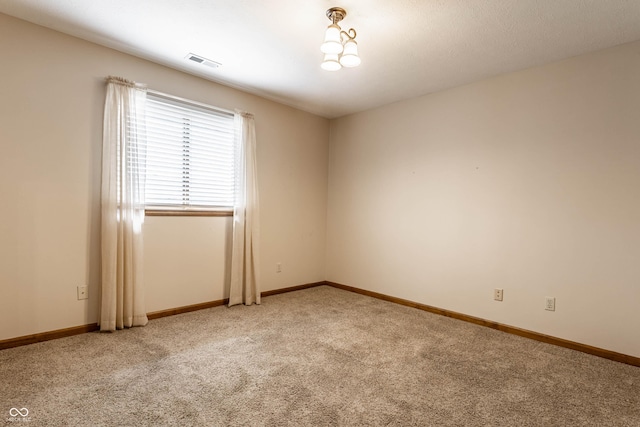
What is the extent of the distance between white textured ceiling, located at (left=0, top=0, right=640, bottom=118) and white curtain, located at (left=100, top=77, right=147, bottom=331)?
518 millimetres

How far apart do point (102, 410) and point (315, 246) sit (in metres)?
3.23

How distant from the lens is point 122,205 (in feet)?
9.25

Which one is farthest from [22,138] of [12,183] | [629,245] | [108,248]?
[629,245]

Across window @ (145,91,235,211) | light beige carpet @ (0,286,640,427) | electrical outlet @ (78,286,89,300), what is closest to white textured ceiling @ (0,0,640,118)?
window @ (145,91,235,211)

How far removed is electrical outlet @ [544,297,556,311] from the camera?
2.81 m

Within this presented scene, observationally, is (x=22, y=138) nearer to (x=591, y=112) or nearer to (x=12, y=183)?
(x=12, y=183)

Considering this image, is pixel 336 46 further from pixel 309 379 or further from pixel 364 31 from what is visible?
pixel 309 379

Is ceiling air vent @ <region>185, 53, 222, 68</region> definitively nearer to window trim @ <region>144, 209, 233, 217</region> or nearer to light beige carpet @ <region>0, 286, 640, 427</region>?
window trim @ <region>144, 209, 233, 217</region>

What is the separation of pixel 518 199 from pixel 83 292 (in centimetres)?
390

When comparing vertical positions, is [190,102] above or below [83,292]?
above

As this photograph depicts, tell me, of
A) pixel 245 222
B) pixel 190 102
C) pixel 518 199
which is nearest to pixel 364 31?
pixel 190 102

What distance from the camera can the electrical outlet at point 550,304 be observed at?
2811mm

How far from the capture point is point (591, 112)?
2646 millimetres
